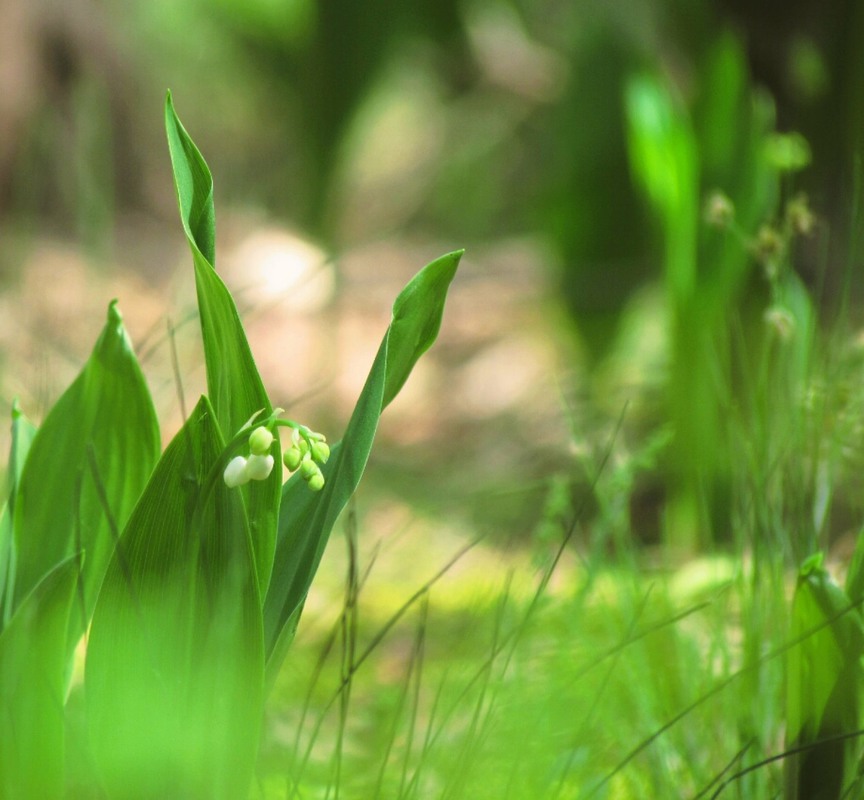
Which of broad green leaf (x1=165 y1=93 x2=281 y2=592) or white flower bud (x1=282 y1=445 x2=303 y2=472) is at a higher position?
broad green leaf (x1=165 y1=93 x2=281 y2=592)

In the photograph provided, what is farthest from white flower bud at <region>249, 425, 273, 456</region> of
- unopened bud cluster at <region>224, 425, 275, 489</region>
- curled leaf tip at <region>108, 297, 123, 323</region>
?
curled leaf tip at <region>108, 297, 123, 323</region>

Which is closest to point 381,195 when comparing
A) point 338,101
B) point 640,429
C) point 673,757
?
point 338,101

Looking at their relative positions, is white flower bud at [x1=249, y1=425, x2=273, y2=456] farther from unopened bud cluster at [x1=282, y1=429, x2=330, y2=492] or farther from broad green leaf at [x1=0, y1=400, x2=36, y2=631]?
broad green leaf at [x1=0, y1=400, x2=36, y2=631]

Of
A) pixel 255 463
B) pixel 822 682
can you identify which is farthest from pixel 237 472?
pixel 822 682

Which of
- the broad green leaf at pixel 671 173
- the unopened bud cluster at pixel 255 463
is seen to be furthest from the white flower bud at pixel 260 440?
the broad green leaf at pixel 671 173

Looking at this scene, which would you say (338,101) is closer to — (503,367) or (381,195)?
(503,367)

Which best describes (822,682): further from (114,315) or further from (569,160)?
(569,160)
